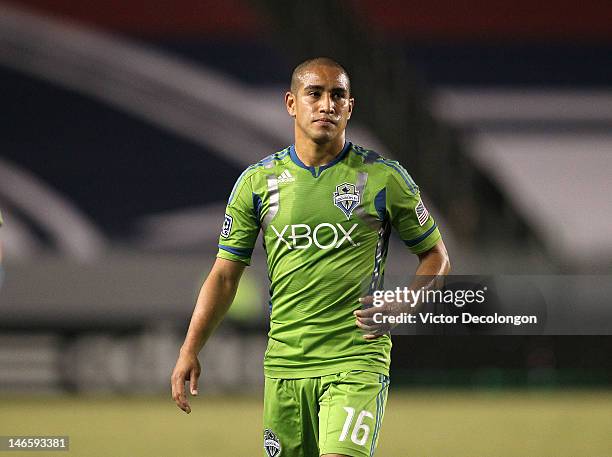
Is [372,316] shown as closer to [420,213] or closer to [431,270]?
[431,270]

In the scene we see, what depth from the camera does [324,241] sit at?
4.56m

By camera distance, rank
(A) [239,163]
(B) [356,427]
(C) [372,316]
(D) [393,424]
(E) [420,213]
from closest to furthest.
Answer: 1. (B) [356,427]
2. (C) [372,316]
3. (E) [420,213]
4. (D) [393,424]
5. (A) [239,163]

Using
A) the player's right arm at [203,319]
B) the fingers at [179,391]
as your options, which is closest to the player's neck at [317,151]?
the player's right arm at [203,319]

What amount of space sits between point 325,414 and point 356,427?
13 centimetres

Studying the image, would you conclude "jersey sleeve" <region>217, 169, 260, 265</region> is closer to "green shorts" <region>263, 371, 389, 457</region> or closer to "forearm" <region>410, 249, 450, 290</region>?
"green shorts" <region>263, 371, 389, 457</region>

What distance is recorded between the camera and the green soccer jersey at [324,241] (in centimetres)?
453

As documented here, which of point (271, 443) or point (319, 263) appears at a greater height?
point (319, 263)

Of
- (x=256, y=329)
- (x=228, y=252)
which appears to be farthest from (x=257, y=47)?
(x=228, y=252)

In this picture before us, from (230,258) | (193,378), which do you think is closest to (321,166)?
(230,258)

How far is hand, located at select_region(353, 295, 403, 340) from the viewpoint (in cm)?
443

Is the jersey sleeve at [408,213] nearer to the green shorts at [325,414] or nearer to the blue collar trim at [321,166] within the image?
the blue collar trim at [321,166]

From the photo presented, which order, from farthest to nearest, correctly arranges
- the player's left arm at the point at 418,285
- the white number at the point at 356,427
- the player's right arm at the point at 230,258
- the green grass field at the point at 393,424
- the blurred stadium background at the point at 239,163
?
the blurred stadium background at the point at 239,163 < the green grass field at the point at 393,424 < the player's right arm at the point at 230,258 < the player's left arm at the point at 418,285 < the white number at the point at 356,427

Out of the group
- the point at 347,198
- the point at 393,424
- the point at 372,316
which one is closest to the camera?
the point at 372,316

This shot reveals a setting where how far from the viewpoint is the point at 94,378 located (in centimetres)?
1238
